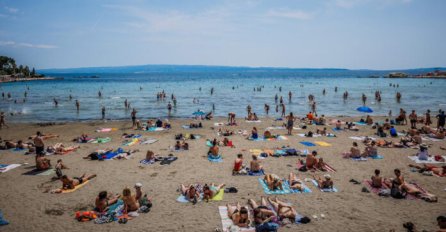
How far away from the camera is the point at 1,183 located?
436 inches

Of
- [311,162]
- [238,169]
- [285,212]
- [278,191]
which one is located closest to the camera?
[285,212]

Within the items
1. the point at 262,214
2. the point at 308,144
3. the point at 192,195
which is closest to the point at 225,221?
the point at 262,214

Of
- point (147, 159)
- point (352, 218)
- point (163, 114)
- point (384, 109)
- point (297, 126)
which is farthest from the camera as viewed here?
point (384, 109)

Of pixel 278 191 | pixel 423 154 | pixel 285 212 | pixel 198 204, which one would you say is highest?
pixel 423 154

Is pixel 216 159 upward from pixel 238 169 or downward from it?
downward

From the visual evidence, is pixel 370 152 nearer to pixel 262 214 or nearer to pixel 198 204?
pixel 262 214

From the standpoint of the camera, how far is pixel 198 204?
912 cm

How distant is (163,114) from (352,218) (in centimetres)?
2521

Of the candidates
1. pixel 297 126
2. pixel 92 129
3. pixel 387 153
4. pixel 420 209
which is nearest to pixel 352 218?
pixel 420 209

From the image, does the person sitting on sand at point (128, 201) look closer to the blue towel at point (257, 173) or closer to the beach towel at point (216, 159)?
the blue towel at point (257, 173)

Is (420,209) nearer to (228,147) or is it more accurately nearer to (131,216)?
(131,216)

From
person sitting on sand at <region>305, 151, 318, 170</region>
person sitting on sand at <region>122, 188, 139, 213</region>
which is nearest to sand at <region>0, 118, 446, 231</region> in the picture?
person sitting on sand at <region>122, 188, 139, 213</region>

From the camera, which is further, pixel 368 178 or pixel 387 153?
pixel 387 153

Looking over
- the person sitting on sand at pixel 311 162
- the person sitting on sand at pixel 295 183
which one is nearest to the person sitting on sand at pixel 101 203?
the person sitting on sand at pixel 295 183
